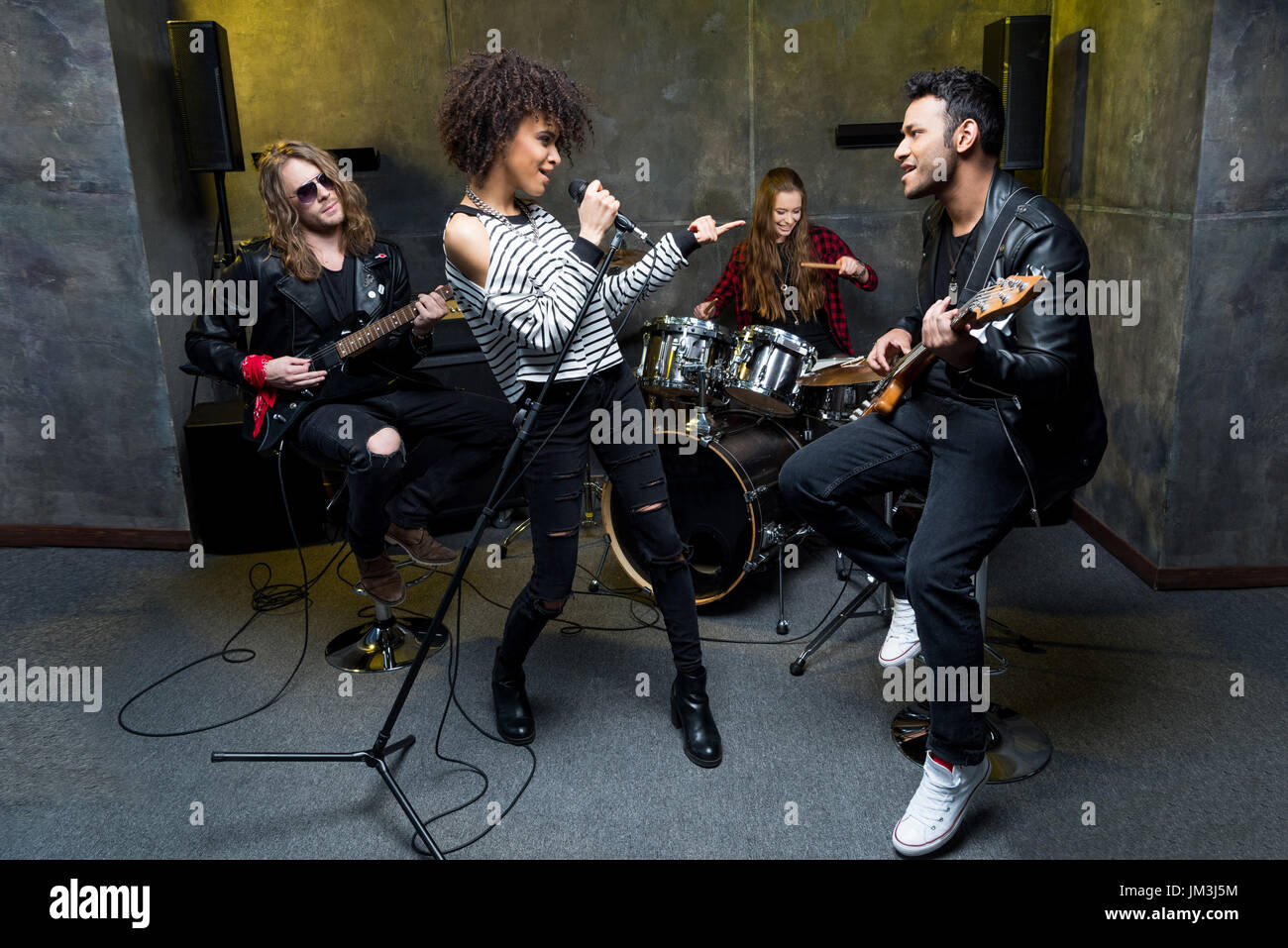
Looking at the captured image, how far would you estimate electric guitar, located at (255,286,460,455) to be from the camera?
3.11 m

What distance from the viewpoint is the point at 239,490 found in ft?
14.0

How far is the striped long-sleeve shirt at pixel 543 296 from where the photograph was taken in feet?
7.55

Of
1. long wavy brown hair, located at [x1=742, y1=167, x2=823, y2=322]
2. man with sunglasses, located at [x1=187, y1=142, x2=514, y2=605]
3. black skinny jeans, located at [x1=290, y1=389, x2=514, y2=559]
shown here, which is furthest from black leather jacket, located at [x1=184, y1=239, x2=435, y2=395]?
long wavy brown hair, located at [x1=742, y1=167, x2=823, y2=322]

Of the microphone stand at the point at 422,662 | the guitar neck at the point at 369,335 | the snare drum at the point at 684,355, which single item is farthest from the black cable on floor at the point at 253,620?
the snare drum at the point at 684,355

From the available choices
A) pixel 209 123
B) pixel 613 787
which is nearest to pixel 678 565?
pixel 613 787

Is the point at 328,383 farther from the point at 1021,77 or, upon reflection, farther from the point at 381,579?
the point at 1021,77

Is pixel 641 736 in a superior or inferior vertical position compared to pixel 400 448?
inferior

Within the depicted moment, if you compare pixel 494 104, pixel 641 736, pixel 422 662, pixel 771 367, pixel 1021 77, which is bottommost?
pixel 641 736

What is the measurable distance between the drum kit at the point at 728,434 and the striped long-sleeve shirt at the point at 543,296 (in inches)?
40.0

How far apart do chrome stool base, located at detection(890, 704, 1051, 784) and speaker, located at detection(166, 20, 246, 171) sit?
138 inches

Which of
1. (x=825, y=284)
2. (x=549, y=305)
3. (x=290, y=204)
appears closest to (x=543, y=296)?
(x=549, y=305)

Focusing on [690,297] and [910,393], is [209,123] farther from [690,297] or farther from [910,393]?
[910,393]

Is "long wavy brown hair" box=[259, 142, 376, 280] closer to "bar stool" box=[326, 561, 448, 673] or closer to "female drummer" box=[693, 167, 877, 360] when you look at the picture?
"bar stool" box=[326, 561, 448, 673]

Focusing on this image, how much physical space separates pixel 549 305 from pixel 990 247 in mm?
1007
